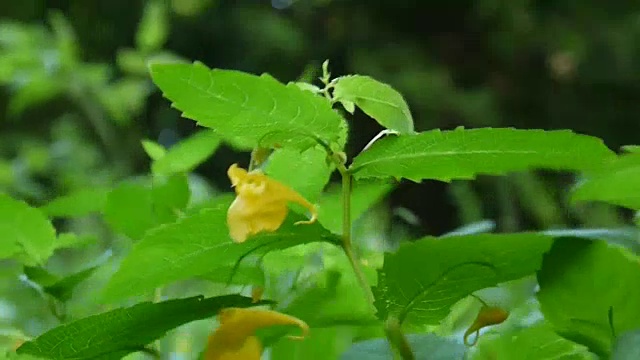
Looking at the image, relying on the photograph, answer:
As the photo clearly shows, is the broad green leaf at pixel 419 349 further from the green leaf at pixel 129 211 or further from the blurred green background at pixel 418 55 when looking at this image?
the blurred green background at pixel 418 55

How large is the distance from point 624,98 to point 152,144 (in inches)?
97.2

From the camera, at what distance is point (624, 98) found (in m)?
2.66

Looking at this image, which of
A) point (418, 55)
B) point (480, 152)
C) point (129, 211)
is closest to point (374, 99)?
point (480, 152)

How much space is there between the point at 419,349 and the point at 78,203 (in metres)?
0.19

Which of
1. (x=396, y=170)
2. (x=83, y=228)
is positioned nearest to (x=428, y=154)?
(x=396, y=170)

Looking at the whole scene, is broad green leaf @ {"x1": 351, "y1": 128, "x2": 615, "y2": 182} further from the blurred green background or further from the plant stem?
the blurred green background

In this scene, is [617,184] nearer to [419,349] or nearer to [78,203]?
[419,349]

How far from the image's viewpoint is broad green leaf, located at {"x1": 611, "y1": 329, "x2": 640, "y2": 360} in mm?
188

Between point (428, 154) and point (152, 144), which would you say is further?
point (152, 144)

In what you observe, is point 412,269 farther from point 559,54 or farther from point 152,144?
point 559,54

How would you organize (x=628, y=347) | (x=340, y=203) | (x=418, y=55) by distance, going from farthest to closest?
(x=418, y=55), (x=340, y=203), (x=628, y=347)

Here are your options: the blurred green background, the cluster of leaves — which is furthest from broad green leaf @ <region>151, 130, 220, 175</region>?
the blurred green background

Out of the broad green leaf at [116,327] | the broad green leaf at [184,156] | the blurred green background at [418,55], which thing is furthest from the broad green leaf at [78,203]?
the blurred green background at [418,55]

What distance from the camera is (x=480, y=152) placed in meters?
0.21
